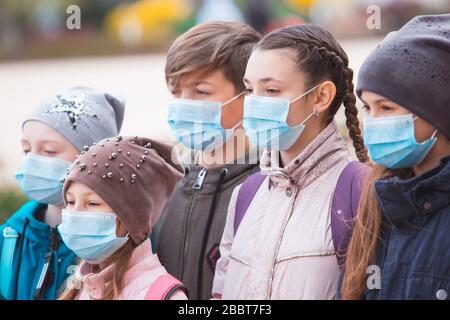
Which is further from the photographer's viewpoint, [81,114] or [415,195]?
[81,114]

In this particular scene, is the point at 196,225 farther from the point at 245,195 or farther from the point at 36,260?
the point at 36,260

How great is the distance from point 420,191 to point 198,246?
4.23 ft

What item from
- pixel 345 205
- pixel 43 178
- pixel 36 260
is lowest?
pixel 36 260

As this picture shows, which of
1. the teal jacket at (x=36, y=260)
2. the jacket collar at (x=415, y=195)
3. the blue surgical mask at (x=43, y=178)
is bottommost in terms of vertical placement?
the teal jacket at (x=36, y=260)


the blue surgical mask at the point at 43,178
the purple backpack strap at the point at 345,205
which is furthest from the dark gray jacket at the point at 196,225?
the purple backpack strap at the point at 345,205

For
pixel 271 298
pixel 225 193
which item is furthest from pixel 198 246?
pixel 271 298

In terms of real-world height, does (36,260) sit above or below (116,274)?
below

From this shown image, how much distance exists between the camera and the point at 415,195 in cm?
378

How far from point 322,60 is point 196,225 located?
0.96 metres

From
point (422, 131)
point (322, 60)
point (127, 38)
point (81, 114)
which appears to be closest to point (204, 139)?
point (81, 114)

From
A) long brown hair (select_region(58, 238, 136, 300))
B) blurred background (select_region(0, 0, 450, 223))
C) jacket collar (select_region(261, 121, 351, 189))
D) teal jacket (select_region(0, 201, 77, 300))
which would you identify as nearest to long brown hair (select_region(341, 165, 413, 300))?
jacket collar (select_region(261, 121, 351, 189))

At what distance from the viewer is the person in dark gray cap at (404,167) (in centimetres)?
375

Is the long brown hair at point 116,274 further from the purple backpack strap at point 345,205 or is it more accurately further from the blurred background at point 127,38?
the blurred background at point 127,38

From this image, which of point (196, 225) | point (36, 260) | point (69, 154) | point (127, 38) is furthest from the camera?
point (127, 38)
